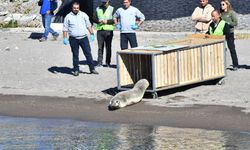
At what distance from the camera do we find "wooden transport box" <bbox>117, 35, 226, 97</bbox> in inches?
595

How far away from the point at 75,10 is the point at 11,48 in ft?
20.5

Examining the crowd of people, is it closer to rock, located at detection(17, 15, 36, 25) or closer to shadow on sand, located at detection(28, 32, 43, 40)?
shadow on sand, located at detection(28, 32, 43, 40)

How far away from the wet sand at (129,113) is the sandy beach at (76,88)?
2 cm

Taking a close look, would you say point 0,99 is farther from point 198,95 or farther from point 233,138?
point 233,138

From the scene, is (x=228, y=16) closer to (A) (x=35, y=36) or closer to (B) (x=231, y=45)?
(B) (x=231, y=45)

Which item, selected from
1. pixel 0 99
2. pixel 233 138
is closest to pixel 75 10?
pixel 0 99

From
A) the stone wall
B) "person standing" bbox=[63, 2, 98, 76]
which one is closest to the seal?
"person standing" bbox=[63, 2, 98, 76]

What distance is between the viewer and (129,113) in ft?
46.1

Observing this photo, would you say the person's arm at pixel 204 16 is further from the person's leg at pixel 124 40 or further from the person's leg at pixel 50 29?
the person's leg at pixel 50 29

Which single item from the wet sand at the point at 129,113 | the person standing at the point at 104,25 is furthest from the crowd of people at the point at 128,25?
the wet sand at the point at 129,113

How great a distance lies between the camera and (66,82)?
17.5 meters

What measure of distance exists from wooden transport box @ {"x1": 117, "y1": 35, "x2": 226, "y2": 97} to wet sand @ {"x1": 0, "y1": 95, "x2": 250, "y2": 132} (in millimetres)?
775

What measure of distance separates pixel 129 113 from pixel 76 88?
115 inches

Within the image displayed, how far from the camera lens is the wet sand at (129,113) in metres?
13.1
